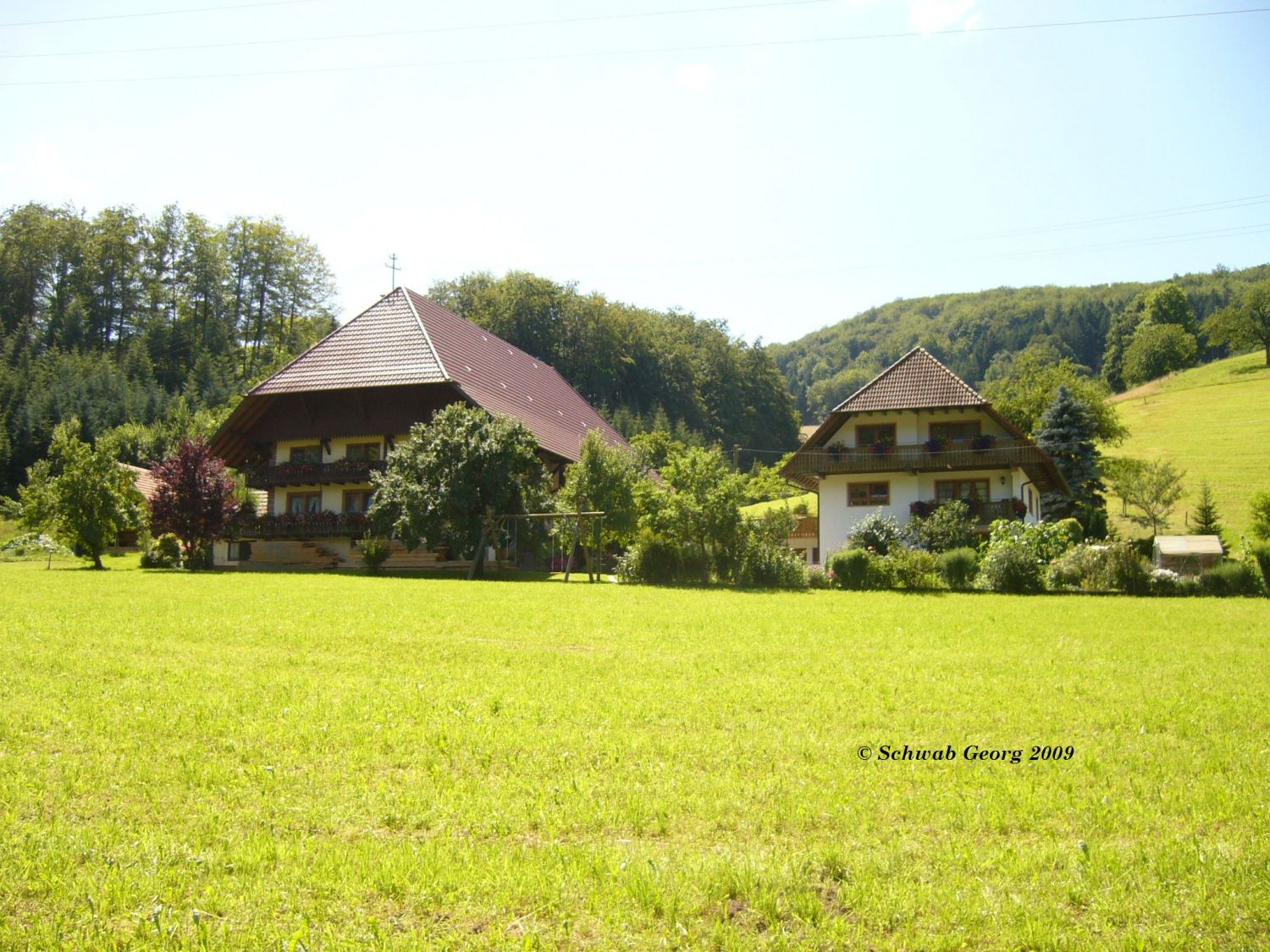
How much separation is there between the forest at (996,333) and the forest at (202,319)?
140ft

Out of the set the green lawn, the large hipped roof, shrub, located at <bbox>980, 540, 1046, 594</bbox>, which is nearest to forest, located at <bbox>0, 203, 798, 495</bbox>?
the large hipped roof

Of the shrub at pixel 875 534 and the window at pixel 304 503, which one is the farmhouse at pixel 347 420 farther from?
the shrub at pixel 875 534

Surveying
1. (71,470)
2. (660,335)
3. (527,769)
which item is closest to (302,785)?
(527,769)

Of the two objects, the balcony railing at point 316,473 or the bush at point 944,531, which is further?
the balcony railing at point 316,473

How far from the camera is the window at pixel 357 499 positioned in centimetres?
4081

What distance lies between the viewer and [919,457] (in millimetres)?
38969

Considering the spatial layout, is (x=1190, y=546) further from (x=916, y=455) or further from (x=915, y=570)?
(x=916, y=455)

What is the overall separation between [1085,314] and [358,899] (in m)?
141

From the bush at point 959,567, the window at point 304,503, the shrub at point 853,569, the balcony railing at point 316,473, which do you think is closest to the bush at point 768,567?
the shrub at point 853,569

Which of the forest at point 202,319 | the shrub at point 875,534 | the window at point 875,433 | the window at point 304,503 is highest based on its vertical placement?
the forest at point 202,319

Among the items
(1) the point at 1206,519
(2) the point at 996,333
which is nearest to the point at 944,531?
(1) the point at 1206,519

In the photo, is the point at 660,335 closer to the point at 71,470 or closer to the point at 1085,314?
the point at 71,470

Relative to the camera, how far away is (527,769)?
6754mm

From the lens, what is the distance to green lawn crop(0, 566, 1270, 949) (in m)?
4.61
